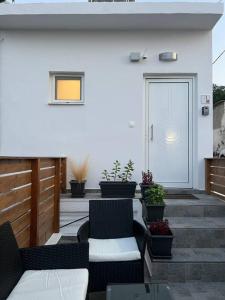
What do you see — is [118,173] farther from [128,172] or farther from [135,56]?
[135,56]

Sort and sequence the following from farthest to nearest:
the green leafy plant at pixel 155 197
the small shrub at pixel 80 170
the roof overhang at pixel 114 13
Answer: the small shrub at pixel 80 170
the roof overhang at pixel 114 13
the green leafy plant at pixel 155 197

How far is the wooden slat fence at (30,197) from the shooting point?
263 centimetres

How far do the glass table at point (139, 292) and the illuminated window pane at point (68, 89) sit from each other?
4.34 metres

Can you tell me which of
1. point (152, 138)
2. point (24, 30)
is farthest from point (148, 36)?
point (24, 30)

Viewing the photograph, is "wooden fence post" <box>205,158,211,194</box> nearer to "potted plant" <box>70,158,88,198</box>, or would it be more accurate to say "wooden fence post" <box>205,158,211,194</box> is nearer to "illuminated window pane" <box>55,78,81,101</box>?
"potted plant" <box>70,158,88,198</box>

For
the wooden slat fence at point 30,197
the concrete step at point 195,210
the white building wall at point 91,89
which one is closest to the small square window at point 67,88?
the white building wall at point 91,89

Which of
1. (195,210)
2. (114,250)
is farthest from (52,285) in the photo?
(195,210)

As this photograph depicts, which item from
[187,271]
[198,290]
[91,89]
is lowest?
[198,290]

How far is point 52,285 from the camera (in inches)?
87.1

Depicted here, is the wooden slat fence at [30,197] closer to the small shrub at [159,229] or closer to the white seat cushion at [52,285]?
the white seat cushion at [52,285]

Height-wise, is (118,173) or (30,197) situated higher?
(118,173)

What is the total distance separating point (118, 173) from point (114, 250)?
275 cm

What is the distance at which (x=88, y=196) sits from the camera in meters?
5.42

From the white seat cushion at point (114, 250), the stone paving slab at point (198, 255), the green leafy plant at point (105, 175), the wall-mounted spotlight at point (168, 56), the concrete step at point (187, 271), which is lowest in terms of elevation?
the concrete step at point (187, 271)
